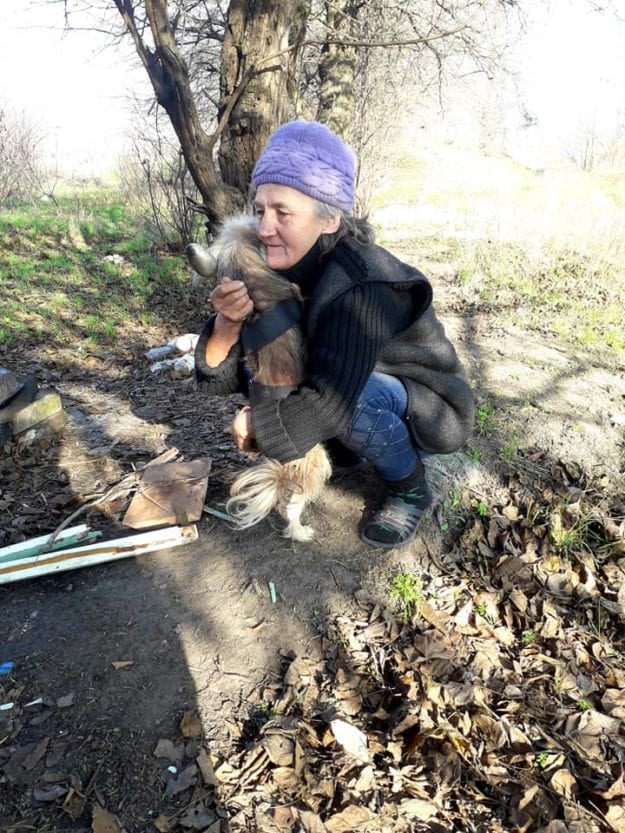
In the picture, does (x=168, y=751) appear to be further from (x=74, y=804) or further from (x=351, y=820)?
(x=351, y=820)

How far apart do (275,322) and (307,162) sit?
0.57m

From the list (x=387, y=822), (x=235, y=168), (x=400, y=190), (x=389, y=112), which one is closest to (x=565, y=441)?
(x=387, y=822)

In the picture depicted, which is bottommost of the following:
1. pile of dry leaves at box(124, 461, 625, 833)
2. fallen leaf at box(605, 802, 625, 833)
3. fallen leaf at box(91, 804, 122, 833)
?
pile of dry leaves at box(124, 461, 625, 833)

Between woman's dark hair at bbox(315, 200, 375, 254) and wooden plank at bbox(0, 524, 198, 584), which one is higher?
woman's dark hair at bbox(315, 200, 375, 254)

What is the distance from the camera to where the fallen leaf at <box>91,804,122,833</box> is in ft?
5.21

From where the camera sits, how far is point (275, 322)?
6.67ft

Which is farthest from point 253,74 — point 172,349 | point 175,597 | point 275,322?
point 175,597

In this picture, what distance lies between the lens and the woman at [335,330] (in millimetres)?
1919

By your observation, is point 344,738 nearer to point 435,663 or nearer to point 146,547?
point 435,663

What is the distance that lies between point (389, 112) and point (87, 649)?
9.18 meters

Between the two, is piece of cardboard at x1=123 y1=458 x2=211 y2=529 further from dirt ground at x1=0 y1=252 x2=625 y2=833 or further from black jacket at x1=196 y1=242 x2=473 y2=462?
black jacket at x1=196 y1=242 x2=473 y2=462

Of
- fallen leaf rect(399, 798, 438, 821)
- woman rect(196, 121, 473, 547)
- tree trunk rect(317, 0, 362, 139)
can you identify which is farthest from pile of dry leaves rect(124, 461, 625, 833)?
tree trunk rect(317, 0, 362, 139)

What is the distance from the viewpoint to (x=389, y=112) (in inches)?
345

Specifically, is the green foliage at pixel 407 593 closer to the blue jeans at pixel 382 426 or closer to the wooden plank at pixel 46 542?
the blue jeans at pixel 382 426
